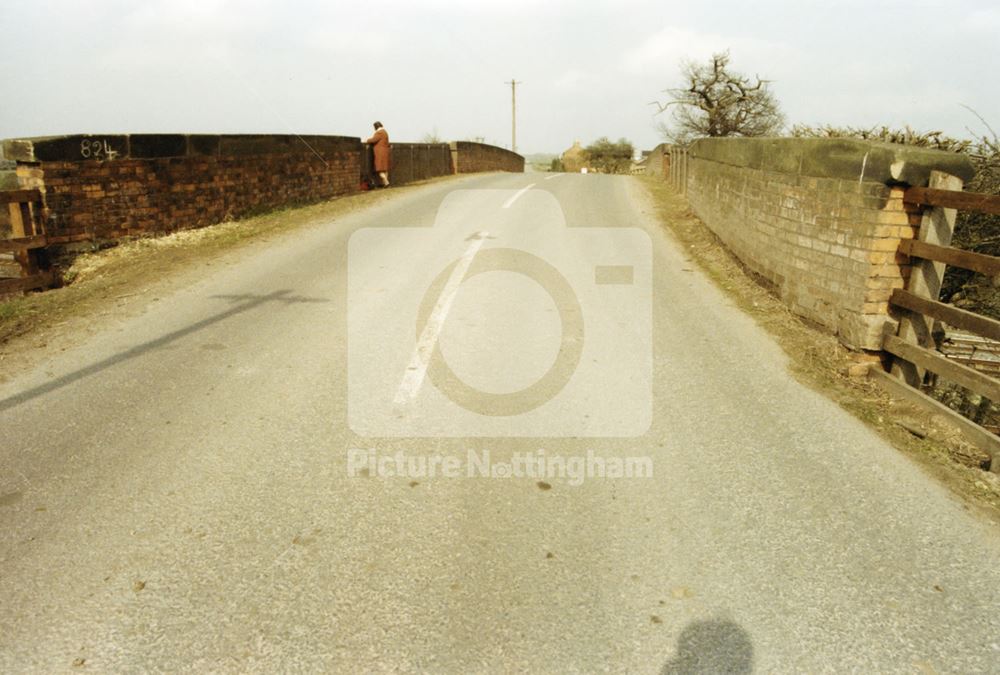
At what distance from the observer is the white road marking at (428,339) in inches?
203

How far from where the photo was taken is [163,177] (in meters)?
11.2

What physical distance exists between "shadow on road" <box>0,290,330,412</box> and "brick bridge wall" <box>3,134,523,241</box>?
11.8 ft

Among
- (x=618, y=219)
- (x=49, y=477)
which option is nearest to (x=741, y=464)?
(x=49, y=477)

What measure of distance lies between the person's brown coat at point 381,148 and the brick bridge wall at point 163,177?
8.34 feet

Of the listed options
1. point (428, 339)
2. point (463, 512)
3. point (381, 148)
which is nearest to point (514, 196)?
point (381, 148)

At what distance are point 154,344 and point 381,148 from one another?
49.4 feet

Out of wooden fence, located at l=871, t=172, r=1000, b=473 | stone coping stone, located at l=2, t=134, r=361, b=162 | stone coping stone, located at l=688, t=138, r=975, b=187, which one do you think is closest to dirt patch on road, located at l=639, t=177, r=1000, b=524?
wooden fence, located at l=871, t=172, r=1000, b=473

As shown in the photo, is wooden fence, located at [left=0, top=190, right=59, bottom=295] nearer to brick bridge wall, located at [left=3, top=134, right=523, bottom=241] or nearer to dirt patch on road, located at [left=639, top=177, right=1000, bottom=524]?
brick bridge wall, located at [left=3, top=134, right=523, bottom=241]

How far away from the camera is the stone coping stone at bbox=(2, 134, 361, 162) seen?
362 inches

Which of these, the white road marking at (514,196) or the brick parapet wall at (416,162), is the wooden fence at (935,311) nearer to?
the white road marking at (514,196)

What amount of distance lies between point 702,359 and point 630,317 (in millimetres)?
1321

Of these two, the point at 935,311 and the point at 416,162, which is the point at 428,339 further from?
the point at 416,162

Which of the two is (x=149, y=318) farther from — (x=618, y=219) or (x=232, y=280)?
(x=618, y=219)

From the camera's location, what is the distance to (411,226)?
12750 mm
